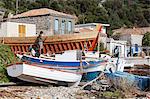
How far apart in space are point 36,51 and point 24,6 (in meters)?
58.3

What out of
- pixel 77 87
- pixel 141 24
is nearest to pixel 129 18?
pixel 141 24

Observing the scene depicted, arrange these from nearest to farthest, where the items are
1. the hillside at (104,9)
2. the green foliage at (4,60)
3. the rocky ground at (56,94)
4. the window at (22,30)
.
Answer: the rocky ground at (56,94) → the green foliage at (4,60) → the window at (22,30) → the hillside at (104,9)

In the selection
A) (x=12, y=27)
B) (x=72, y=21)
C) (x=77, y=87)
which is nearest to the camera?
(x=77, y=87)

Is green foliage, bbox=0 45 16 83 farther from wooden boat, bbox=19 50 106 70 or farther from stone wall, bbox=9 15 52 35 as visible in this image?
stone wall, bbox=9 15 52 35

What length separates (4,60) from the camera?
2138 cm

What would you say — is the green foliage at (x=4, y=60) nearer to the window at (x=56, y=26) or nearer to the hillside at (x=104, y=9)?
the window at (x=56, y=26)

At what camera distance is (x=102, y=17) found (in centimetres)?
8425

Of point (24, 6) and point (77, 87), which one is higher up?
point (24, 6)

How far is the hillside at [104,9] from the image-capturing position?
80.1 m

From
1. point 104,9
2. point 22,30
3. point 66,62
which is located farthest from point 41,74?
point 104,9

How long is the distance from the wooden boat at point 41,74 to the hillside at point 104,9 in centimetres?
5383

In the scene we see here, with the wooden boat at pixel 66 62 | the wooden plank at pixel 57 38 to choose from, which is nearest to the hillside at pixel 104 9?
the wooden plank at pixel 57 38

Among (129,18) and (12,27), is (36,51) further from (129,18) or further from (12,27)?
(129,18)

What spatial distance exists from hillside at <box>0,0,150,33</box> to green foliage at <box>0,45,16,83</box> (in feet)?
164
